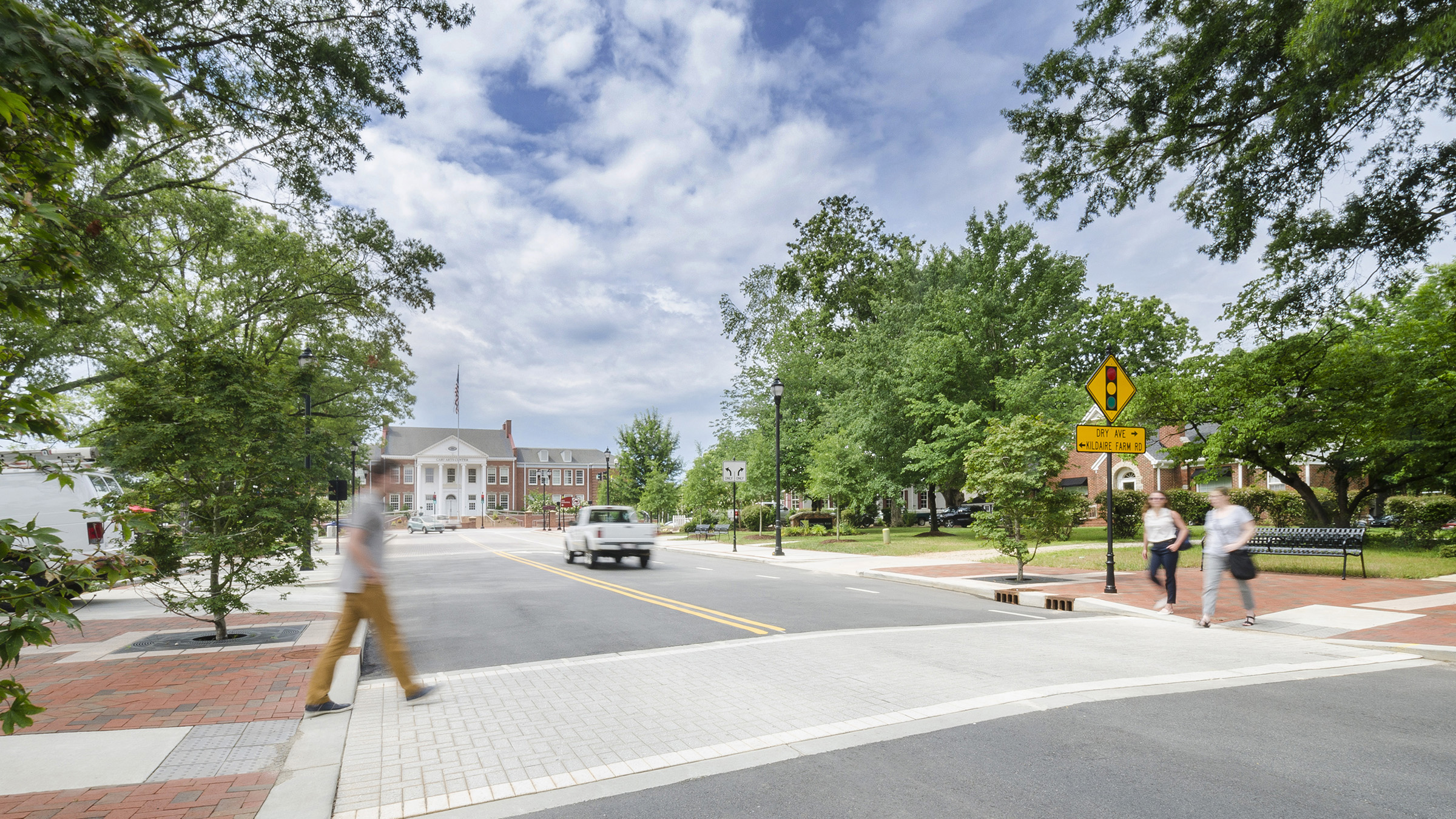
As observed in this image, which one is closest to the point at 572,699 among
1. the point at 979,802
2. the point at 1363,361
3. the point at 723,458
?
the point at 979,802

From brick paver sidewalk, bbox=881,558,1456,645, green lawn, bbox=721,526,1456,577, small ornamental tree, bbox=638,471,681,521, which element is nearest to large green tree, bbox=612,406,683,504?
small ornamental tree, bbox=638,471,681,521

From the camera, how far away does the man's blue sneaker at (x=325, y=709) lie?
5816 millimetres

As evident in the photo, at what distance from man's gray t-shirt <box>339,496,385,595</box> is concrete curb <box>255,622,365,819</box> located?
87cm

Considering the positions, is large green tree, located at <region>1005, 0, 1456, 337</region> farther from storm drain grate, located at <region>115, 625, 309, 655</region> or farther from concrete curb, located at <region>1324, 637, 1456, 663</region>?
storm drain grate, located at <region>115, 625, 309, 655</region>

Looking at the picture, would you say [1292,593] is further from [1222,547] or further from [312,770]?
[312,770]

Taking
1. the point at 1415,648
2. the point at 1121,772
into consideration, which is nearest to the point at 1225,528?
the point at 1415,648

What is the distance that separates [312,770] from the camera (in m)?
4.59

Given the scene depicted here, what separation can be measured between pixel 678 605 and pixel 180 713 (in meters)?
7.33

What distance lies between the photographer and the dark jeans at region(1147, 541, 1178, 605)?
11.1 metres

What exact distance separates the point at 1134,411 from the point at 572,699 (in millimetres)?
24602

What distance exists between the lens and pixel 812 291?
4800 centimetres

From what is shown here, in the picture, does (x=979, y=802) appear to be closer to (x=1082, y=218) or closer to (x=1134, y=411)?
(x=1082, y=218)

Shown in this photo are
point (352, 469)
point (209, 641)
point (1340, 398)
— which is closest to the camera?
point (209, 641)

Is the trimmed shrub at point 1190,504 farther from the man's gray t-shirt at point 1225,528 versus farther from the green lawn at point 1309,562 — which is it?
the man's gray t-shirt at point 1225,528
